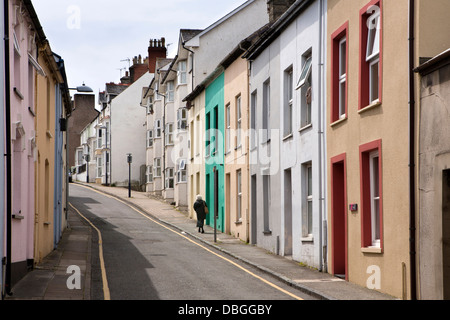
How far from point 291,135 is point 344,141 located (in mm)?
4470

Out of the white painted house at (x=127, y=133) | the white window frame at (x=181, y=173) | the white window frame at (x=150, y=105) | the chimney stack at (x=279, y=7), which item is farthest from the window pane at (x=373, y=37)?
the white painted house at (x=127, y=133)

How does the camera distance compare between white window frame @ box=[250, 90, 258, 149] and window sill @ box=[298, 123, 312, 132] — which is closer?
window sill @ box=[298, 123, 312, 132]

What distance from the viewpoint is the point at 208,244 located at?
25453mm

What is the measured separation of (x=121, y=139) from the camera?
6606 centimetres

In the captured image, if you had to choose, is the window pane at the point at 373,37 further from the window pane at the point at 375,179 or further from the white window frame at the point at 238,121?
the white window frame at the point at 238,121

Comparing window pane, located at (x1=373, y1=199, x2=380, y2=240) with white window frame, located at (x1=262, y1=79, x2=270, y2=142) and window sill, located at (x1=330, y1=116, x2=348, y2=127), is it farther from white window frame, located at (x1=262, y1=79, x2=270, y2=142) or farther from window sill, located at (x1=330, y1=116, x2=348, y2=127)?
white window frame, located at (x1=262, y1=79, x2=270, y2=142)

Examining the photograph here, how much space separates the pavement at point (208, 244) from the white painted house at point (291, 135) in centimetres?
73

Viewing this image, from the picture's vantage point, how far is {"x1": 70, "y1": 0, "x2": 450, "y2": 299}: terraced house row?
12414 millimetres

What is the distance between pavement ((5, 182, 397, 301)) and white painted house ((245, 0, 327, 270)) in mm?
731

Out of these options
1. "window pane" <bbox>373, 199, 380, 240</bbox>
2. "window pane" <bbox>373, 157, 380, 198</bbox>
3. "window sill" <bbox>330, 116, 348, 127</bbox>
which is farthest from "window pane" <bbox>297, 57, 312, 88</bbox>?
"window pane" <bbox>373, 199, 380, 240</bbox>

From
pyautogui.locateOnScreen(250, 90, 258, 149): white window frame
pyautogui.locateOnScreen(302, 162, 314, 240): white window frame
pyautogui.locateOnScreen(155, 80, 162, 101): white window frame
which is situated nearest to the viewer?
pyautogui.locateOnScreen(302, 162, 314, 240): white window frame

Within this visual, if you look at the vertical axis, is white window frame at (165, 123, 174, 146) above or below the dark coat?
above

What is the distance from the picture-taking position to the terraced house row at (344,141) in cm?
1241
